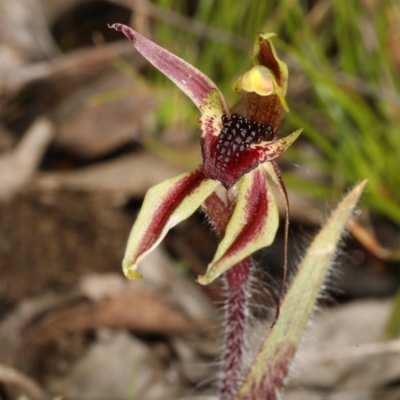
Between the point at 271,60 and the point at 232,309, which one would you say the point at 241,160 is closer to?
the point at 271,60

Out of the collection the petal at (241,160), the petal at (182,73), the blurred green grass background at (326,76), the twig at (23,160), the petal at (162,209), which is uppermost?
the petal at (182,73)

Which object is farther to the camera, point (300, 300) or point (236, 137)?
point (300, 300)

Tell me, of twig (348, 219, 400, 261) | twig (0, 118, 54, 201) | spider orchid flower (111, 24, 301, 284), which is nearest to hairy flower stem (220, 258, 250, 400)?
spider orchid flower (111, 24, 301, 284)

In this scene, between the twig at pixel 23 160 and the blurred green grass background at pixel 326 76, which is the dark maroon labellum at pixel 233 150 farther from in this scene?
the twig at pixel 23 160

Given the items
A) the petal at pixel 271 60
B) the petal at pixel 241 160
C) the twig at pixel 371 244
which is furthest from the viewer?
the twig at pixel 371 244

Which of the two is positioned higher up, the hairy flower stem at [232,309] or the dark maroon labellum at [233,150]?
the dark maroon labellum at [233,150]

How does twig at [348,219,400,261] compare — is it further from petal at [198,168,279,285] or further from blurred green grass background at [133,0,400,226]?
petal at [198,168,279,285]

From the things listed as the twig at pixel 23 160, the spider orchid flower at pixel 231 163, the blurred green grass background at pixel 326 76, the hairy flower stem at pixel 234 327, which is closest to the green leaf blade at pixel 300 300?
the hairy flower stem at pixel 234 327

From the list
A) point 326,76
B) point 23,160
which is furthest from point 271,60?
point 23,160
